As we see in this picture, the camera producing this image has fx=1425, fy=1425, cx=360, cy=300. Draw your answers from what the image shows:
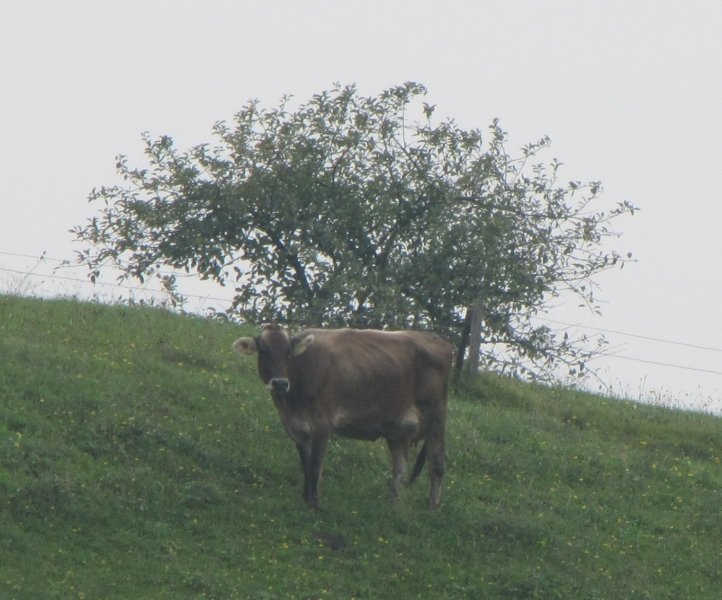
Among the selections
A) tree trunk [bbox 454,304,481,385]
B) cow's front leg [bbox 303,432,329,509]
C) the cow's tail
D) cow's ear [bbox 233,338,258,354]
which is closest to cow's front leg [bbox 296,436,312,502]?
cow's front leg [bbox 303,432,329,509]

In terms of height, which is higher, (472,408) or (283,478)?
(472,408)

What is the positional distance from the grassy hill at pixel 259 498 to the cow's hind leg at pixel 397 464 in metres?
0.24

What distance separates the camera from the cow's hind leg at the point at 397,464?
1761 cm

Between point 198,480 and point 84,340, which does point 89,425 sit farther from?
point 84,340

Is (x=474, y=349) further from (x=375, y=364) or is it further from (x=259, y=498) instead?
(x=259, y=498)

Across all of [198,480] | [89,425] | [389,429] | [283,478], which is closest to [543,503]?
[389,429]

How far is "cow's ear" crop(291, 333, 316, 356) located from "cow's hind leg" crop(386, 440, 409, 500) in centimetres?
170

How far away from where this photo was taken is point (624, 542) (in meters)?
17.7

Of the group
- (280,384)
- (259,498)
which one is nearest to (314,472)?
(259,498)

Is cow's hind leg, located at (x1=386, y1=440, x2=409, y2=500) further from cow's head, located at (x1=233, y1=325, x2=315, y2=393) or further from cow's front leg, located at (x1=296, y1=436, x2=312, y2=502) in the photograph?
cow's head, located at (x1=233, y1=325, x2=315, y2=393)

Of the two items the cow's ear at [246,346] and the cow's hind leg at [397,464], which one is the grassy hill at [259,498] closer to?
the cow's hind leg at [397,464]

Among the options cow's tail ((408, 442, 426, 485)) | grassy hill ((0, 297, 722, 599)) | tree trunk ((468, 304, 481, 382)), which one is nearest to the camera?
grassy hill ((0, 297, 722, 599))

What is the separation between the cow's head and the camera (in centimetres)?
1686

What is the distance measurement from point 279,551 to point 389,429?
9.29ft
